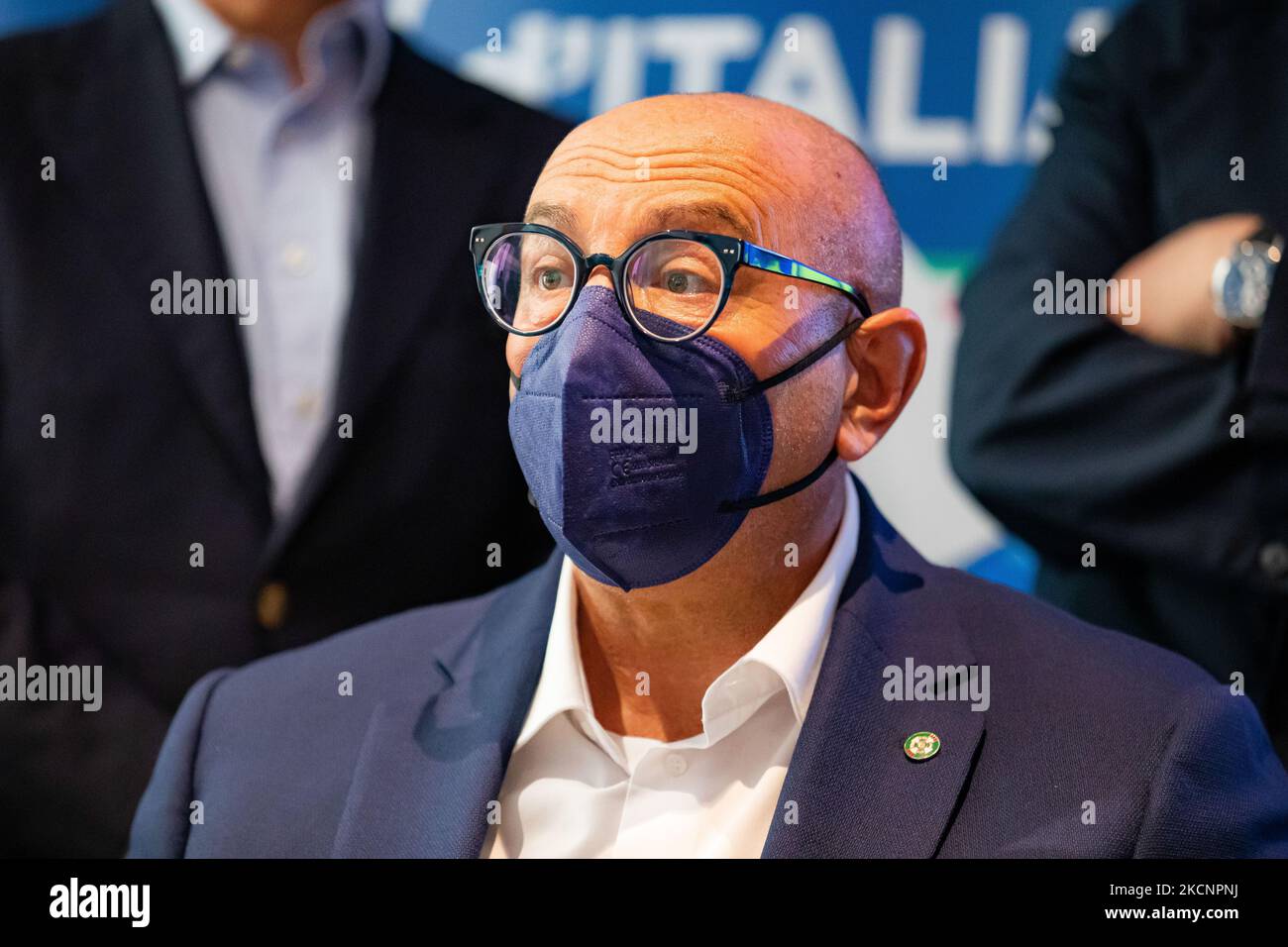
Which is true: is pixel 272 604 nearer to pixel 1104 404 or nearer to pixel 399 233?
pixel 399 233

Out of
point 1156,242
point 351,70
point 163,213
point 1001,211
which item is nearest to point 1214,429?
point 1156,242

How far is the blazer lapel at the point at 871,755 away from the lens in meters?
2.45

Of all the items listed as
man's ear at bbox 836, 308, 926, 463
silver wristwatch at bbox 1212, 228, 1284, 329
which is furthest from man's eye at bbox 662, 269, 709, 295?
silver wristwatch at bbox 1212, 228, 1284, 329

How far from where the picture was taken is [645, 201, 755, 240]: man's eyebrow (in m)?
2.45

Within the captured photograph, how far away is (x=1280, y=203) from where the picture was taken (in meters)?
3.02

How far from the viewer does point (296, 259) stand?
130 inches

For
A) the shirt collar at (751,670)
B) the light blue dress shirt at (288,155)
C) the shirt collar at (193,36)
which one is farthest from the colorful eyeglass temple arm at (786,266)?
the shirt collar at (193,36)

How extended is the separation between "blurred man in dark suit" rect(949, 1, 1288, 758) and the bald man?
0.33 metres

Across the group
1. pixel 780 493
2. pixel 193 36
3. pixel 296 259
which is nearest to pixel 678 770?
pixel 780 493

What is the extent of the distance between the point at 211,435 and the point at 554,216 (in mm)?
1090

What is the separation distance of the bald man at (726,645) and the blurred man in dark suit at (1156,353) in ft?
1.08

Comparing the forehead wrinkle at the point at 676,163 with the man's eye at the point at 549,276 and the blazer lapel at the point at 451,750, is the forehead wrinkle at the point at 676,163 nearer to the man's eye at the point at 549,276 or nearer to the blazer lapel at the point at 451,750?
the man's eye at the point at 549,276
